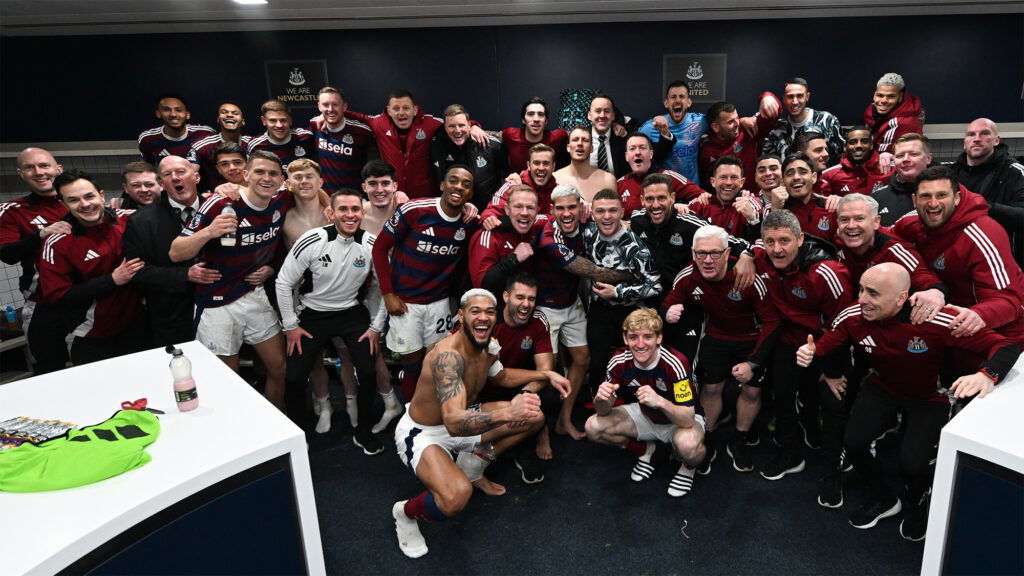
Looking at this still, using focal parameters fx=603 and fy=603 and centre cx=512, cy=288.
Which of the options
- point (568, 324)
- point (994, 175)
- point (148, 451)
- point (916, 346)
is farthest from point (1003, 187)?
point (148, 451)

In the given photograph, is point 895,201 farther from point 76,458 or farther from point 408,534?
point 76,458

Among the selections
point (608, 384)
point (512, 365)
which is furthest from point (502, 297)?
point (608, 384)

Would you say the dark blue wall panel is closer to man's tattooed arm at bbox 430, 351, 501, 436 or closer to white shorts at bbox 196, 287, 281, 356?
white shorts at bbox 196, 287, 281, 356

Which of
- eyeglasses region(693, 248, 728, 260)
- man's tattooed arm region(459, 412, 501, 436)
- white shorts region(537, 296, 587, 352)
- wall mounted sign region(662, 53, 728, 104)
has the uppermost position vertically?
wall mounted sign region(662, 53, 728, 104)

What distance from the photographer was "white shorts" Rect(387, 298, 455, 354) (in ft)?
11.8

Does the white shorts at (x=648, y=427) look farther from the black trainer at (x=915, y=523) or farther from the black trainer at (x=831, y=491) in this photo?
the black trainer at (x=915, y=523)

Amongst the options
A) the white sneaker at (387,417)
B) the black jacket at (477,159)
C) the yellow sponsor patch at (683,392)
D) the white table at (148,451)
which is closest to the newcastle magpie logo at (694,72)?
the black jacket at (477,159)

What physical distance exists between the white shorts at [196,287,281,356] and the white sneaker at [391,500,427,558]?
58.2 inches

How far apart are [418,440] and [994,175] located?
3.57 meters

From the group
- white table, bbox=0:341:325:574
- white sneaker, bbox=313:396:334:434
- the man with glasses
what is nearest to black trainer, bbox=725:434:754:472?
the man with glasses

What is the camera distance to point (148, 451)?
187 cm

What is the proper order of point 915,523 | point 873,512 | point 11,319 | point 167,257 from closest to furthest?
point 915,523, point 873,512, point 167,257, point 11,319

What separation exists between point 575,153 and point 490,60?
8.76 feet

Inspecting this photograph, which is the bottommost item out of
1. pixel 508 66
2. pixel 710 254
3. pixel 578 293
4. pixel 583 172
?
pixel 578 293
